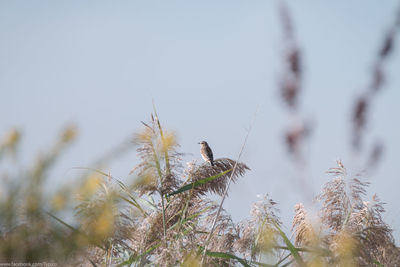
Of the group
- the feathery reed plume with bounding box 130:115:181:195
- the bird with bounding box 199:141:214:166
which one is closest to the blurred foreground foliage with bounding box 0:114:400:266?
the feathery reed plume with bounding box 130:115:181:195

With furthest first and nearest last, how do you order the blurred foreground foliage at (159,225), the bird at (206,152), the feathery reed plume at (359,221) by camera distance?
the bird at (206,152)
the feathery reed plume at (359,221)
the blurred foreground foliage at (159,225)

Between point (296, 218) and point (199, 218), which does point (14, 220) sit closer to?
point (199, 218)

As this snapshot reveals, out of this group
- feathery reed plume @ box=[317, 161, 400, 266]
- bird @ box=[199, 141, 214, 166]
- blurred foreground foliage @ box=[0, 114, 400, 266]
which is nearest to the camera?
blurred foreground foliage @ box=[0, 114, 400, 266]

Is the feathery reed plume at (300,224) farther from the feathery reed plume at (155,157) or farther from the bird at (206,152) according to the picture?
the bird at (206,152)

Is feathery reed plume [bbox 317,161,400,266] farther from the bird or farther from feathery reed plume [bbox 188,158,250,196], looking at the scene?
the bird

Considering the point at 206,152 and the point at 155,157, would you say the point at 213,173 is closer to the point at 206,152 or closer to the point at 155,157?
the point at 155,157

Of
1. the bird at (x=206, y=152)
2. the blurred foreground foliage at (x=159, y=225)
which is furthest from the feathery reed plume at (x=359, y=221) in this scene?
the bird at (x=206, y=152)

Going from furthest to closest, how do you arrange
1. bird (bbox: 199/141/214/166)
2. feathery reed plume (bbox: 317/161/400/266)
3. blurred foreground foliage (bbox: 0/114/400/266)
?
bird (bbox: 199/141/214/166) < feathery reed plume (bbox: 317/161/400/266) < blurred foreground foliage (bbox: 0/114/400/266)

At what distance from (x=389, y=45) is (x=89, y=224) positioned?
58.2 inches

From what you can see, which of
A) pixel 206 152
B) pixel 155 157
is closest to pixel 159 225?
pixel 155 157

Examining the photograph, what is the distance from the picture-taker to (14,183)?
1386mm

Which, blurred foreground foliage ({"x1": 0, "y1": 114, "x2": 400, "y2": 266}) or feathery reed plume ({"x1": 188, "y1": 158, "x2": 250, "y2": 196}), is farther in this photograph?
feathery reed plume ({"x1": 188, "y1": 158, "x2": 250, "y2": 196})

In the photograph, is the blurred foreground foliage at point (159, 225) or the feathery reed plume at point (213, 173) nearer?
the blurred foreground foliage at point (159, 225)

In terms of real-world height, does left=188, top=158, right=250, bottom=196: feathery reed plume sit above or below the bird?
below
